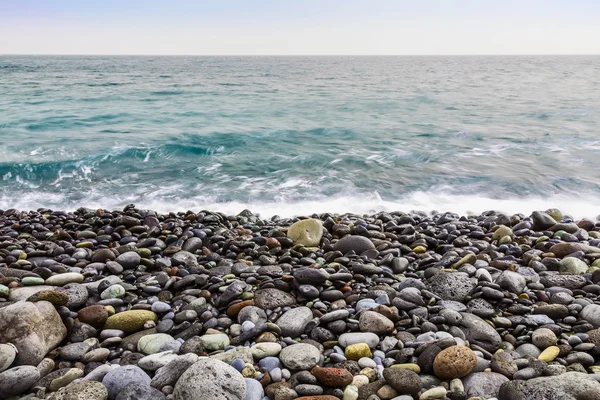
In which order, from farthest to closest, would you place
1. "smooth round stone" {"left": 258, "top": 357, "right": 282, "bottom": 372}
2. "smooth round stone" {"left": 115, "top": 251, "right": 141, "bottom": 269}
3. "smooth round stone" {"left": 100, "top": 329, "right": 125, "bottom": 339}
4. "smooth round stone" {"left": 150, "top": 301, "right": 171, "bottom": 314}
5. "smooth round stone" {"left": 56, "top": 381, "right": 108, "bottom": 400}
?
"smooth round stone" {"left": 115, "top": 251, "right": 141, "bottom": 269} → "smooth round stone" {"left": 150, "top": 301, "right": 171, "bottom": 314} → "smooth round stone" {"left": 100, "top": 329, "right": 125, "bottom": 339} → "smooth round stone" {"left": 258, "top": 357, "right": 282, "bottom": 372} → "smooth round stone" {"left": 56, "top": 381, "right": 108, "bottom": 400}

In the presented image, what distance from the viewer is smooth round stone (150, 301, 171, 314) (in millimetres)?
3826

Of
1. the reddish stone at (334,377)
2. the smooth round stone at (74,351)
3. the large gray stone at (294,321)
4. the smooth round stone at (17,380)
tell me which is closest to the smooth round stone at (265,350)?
the large gray stone at (294,321)

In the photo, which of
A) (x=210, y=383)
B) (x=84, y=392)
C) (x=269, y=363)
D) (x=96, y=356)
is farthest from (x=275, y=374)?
(x=96, y=356)

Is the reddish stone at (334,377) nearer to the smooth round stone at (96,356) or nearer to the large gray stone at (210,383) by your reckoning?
the large gray stone at (210,383)

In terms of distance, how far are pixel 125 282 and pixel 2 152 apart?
1114cm

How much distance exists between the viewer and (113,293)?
4.07 m

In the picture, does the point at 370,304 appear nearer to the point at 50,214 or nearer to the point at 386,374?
the point at 386,374

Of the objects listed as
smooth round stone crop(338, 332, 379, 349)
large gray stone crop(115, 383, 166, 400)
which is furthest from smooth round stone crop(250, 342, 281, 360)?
large gray stone crop(115, 383, 166, 400)

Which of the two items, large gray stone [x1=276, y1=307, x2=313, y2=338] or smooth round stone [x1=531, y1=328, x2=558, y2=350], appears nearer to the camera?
smooth round stone [x1=531, y1=328, x2=558, y2=350]

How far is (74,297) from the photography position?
389 cm

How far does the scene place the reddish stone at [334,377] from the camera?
9.42ft

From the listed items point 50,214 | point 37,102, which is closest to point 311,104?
point 37,102

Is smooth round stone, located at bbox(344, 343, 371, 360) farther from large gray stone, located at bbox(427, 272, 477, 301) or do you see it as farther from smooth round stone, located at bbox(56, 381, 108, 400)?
smooth round stone, located at bbox(56, 381, 108, 400)

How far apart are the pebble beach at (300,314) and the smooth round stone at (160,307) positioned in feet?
0.04
